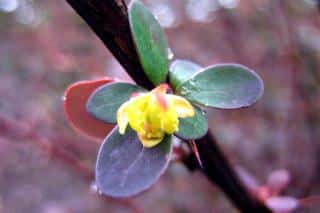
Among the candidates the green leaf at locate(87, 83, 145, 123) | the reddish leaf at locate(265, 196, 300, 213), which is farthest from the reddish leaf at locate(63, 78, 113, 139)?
the reddish leaf at locate(265, 196, 300, 213)

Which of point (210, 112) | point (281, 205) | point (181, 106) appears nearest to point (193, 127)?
point (181, 106)

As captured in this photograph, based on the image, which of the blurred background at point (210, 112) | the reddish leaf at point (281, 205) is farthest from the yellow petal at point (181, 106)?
the blurred background at point (210, 112)

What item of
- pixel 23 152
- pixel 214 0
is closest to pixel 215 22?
pixel 214 0

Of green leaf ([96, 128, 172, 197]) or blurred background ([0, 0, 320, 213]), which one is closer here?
green leaf ([96, 128, 172, 197])

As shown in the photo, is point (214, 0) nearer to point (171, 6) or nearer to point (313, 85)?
point (171, 6)

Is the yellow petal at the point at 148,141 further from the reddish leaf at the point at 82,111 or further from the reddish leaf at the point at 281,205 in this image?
the reddish leaf at the point at 281,205

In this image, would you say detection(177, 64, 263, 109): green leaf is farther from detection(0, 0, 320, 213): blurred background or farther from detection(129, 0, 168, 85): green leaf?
detection(0, 0, 320, 213): blurred background
